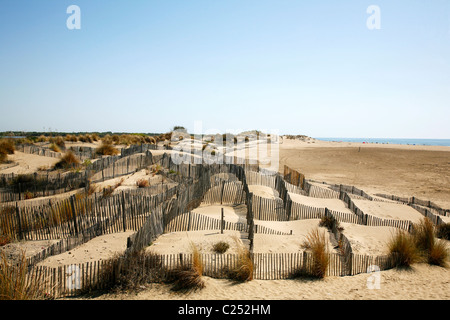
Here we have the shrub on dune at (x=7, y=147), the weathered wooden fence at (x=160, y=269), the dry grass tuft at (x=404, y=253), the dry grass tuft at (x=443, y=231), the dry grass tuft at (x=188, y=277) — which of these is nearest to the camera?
the weathered wooden fence at (x=160, y=269)

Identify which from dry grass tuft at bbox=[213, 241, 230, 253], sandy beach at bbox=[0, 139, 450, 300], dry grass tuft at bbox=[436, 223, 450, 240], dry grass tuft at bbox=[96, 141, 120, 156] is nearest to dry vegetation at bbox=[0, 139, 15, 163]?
sandy beach at bbox=[0, 139, 450, 300]

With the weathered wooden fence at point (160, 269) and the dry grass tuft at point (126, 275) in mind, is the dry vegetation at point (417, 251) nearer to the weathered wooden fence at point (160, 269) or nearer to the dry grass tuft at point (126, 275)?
the weathered wooden fence at point (160, 269)

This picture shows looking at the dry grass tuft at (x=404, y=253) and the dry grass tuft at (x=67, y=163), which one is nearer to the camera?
the dry grass tuft at (x=404, y=253)

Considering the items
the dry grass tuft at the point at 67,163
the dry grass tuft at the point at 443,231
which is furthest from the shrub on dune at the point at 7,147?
the dry grass tuft at the point at 443,231

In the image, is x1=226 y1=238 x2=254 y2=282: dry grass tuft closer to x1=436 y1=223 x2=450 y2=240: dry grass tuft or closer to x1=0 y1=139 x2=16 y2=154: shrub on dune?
x1=436 y1=223 x2=450 y2=240: dry grass tuft

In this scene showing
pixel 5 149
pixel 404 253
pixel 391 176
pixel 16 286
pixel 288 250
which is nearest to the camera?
pixel 16 286

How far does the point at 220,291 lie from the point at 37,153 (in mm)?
25305

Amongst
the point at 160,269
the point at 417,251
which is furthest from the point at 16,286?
the point at 417,251

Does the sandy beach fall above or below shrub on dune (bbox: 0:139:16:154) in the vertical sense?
below

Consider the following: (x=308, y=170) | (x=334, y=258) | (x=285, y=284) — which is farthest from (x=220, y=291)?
(x=308, y=170)

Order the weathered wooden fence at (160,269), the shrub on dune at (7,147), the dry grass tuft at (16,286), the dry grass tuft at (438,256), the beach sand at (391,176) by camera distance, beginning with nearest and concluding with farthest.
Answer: the dry grass tuft at (16,286)
the weathered wooden fence at (160,269)
the dry grass tuft at (438,256)
the beach sand at (391,176)
the shrub on dune at (7,147)

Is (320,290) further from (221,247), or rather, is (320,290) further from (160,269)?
(160,269)

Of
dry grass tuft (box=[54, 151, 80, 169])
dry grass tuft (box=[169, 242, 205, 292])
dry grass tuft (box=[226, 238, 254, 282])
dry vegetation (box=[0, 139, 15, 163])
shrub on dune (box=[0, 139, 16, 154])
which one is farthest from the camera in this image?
shrub on dune (box=[0, 139, 16, 154])

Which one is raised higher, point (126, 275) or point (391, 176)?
point (126, 275)
